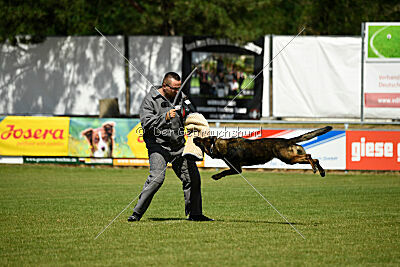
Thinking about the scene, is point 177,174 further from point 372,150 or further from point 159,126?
point 372,150

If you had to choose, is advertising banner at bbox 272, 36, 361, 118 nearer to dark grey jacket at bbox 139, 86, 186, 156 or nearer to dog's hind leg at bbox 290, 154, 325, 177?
dark grey jacket at bbox 139, 86, 186, 156

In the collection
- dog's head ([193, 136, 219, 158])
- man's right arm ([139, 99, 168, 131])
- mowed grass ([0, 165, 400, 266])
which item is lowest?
mowed grass ([0, 165, 400, 266])

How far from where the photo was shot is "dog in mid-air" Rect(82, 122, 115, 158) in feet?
66.2

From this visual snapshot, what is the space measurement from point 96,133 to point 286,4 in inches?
850

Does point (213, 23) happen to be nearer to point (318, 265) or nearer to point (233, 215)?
point (233, 215)

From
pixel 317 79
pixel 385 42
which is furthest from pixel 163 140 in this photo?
pixel 317 79

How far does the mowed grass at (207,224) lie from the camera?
8.09 metres

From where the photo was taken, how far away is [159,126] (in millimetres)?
9891

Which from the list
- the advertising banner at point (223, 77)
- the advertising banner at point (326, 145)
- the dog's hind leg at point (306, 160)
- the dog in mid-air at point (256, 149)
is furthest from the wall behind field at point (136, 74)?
the dog's hind leg at point (306, 160)

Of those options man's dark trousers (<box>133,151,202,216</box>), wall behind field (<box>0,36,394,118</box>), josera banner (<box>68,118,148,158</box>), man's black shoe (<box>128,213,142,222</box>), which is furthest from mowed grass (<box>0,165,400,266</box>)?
wall behind field (<box>0,36,394,118</box>)

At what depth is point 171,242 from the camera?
8906 mm

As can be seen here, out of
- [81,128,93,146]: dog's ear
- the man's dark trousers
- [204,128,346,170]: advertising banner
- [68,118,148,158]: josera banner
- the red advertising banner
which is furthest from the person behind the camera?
[81,128,93,146]: dog's ear

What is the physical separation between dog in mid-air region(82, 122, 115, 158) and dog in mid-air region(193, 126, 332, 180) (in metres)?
11.2

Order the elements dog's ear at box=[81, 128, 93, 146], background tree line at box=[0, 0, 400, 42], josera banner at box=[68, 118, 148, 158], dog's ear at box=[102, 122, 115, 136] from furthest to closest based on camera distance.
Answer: background tree line at box=[0, 0, 400, 42], dog's ear at box=[81, 128, 93, 146], dog's ear at box=[102, 122, 115, 136], josera banner at box=[68, 118, 148, 158]
